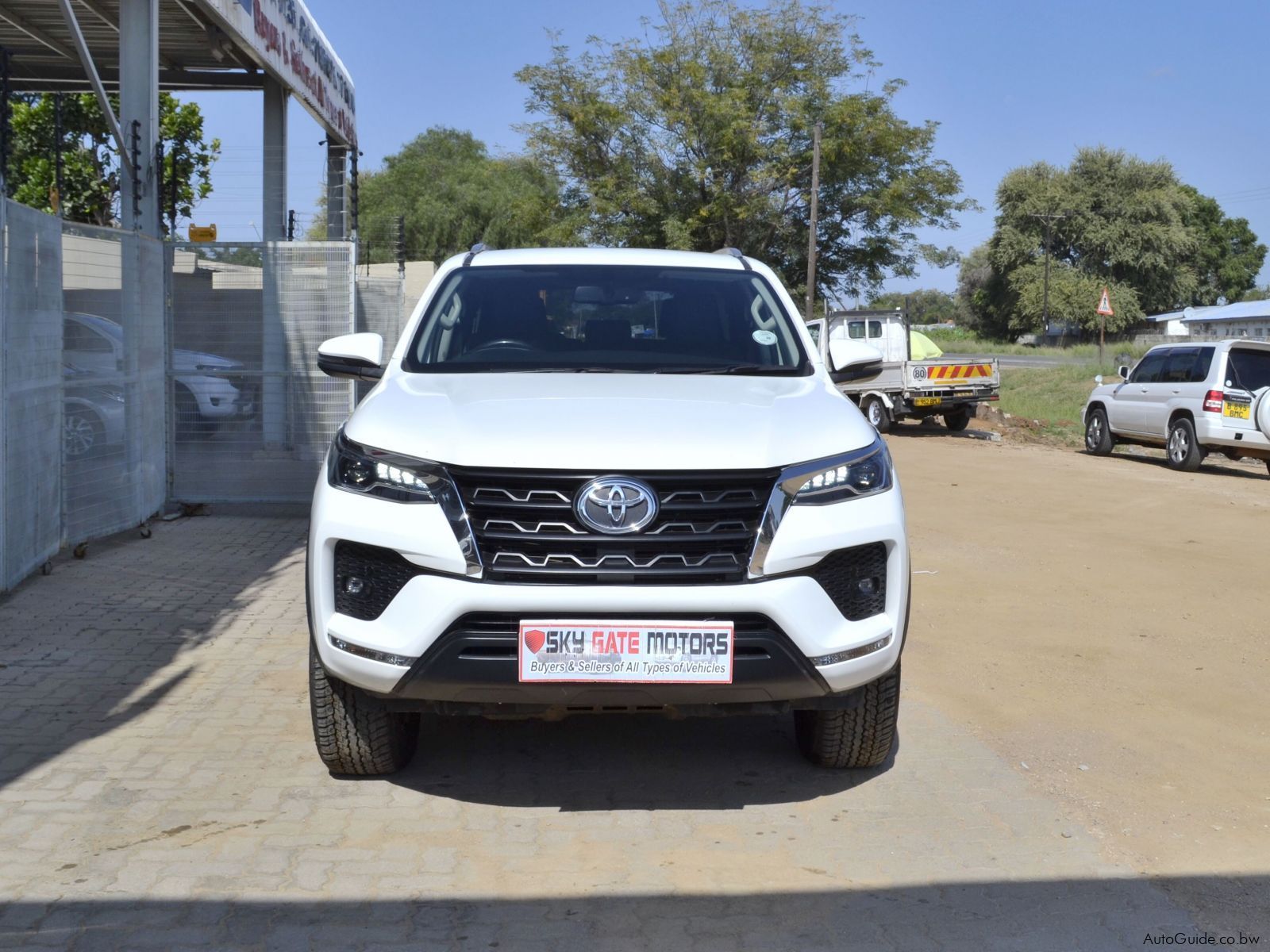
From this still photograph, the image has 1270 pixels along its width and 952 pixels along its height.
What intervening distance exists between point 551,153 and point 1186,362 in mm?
26044

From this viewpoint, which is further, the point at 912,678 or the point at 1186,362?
the point at 1186,362

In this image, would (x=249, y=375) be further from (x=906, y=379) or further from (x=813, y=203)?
(x=813, y=203)

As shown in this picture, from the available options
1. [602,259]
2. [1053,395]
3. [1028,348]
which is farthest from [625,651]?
[1028,348]

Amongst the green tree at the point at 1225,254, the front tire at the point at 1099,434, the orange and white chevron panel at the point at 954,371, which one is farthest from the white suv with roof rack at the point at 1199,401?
the green tree at the point at 1225,254

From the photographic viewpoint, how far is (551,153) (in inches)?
1652

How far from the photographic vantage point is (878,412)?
86.6 ft

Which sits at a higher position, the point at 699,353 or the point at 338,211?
the point at 338,211

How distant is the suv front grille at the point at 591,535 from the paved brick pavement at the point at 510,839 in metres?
0.83

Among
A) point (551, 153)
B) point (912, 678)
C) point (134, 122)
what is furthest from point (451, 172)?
point (912, 678)

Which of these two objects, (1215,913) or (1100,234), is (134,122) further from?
(1100,234)

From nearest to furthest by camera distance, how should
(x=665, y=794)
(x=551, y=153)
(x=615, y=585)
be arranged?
(x=615, y=585) → (x=665, y=794) → (x=551, y=153)

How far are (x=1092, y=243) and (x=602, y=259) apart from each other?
6878 centimetres

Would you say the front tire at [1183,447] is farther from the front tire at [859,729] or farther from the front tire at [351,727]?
the front tire at [351,727]

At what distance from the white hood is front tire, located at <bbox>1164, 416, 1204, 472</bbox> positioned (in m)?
15.4
